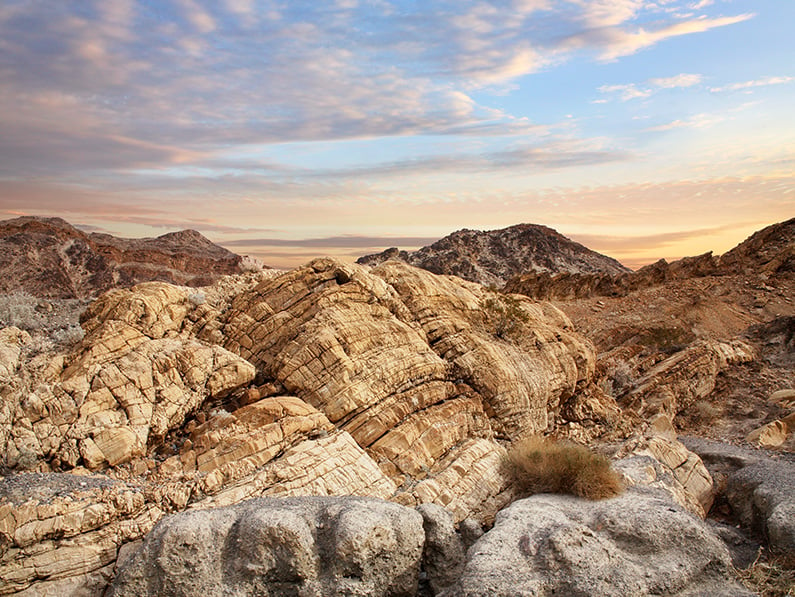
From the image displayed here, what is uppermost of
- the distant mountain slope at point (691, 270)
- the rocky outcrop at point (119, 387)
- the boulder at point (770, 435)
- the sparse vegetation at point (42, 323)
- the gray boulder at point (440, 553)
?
the distant mountain slope at point (691, 270)

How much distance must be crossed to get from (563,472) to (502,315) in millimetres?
4647

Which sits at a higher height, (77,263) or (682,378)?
(77,263)

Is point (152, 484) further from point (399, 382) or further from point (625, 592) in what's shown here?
point (625, 592)

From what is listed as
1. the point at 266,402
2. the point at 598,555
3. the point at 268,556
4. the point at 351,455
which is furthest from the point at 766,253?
the point at 268,556

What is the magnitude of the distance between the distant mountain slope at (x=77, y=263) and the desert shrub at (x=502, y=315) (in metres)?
36.0

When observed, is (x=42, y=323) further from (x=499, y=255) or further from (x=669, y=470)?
(x=499, y=255)

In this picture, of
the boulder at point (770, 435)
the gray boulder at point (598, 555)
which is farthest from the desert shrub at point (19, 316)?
the boulder at point (770, 435)

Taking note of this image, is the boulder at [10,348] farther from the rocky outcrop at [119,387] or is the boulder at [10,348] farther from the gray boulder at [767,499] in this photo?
the gray boulder at [767,499]

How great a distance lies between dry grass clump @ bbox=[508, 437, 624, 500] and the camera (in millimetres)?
7887

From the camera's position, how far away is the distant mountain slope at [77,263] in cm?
4619

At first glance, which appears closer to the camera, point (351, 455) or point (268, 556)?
point (268, 556)

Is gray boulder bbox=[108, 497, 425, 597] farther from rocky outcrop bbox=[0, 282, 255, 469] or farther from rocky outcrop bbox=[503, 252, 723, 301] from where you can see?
rocky outcrop bbox=[503, 252, 723, 301]

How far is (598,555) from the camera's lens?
618 centimetres

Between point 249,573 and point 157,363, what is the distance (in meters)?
3.87
